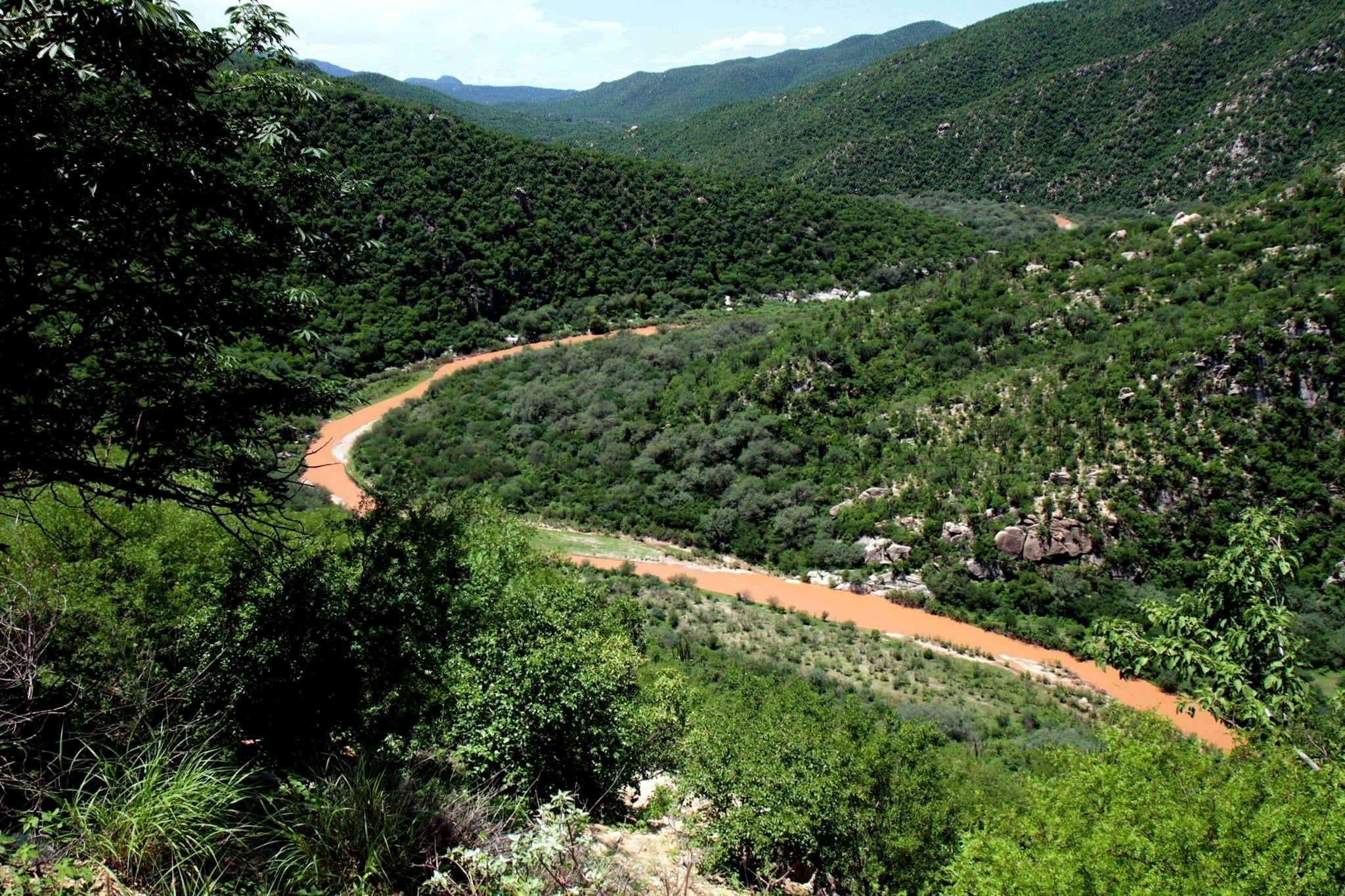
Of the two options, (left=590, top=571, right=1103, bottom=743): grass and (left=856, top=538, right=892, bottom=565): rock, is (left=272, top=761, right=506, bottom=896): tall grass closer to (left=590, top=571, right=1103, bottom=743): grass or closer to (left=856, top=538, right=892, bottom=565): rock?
(left=590, top=571, right=1103, bottom=743): grass

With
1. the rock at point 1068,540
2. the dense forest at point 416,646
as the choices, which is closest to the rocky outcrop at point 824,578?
the dense forest at point 416,646

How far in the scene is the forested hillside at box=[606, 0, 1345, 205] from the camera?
68.2 meters

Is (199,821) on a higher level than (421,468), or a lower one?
higher

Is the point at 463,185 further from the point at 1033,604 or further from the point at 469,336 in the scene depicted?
the point at 1033,604

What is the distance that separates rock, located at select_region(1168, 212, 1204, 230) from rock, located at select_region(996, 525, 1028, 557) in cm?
1917

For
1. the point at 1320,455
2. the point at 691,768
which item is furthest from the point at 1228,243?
the point at 691,768

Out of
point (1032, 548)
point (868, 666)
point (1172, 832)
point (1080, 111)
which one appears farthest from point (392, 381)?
point (1080, 111)

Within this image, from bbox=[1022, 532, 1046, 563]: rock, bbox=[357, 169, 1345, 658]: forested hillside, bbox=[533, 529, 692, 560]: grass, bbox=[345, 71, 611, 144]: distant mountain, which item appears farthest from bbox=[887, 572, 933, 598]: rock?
bbox=[345, 71, 611, 144]: distant mountain

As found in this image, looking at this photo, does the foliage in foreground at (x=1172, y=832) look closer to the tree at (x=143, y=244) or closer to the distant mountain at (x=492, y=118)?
the tree at (x=143, y=244)

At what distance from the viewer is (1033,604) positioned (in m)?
26.7

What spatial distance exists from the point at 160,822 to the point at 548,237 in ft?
209

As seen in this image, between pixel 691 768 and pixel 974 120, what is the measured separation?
347 feet

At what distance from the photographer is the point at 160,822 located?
4074 millimetres

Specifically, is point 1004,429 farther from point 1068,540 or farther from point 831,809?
point 831,809
